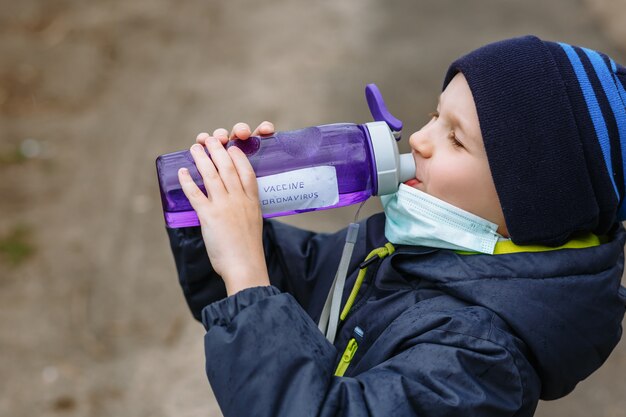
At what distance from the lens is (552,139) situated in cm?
150

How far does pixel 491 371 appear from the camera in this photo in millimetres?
1414

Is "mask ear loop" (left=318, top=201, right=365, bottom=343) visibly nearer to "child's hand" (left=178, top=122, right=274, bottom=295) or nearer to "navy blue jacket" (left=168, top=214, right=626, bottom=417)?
"navy blue jacket" (left=168, top=214, right=626, bottom=417)

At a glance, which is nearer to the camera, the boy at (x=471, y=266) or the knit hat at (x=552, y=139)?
the boy at (x=471, y=266)

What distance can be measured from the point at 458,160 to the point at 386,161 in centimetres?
15

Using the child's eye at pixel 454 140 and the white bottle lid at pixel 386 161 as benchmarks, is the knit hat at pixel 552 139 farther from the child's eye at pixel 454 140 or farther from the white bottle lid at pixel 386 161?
the white bottle lid at pixel 386 161

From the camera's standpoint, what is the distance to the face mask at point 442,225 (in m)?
1.59

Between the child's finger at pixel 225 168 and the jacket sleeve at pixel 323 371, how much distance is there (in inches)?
8.9

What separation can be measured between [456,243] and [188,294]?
749mm

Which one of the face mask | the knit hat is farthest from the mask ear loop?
the knit hat

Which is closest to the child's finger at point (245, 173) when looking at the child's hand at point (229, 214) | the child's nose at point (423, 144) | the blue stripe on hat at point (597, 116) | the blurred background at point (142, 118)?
the child's hand at point (229, 214)

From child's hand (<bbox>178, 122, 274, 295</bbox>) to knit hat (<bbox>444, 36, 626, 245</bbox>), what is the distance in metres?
0.51

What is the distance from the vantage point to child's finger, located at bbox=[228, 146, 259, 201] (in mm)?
1532

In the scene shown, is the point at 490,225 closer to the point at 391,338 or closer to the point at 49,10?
the point at 391,338

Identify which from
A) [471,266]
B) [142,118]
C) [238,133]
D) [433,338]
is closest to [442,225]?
[471,266]
